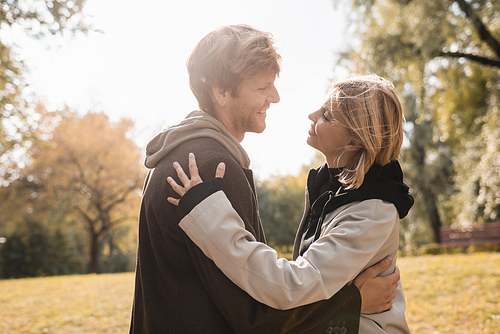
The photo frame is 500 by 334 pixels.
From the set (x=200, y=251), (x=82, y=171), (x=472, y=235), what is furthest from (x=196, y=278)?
(x=82, y=171)

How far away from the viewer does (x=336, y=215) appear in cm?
199

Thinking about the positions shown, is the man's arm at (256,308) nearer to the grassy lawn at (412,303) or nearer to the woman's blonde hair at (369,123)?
the woman's blonde hair at (369,123)

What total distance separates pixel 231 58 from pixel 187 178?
71cm

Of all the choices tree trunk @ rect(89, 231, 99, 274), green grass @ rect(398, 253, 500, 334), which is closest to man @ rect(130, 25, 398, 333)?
green grass @ rect(398, 253, 500, 334)

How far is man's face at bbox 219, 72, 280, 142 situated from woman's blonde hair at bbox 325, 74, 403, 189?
39 centimetres

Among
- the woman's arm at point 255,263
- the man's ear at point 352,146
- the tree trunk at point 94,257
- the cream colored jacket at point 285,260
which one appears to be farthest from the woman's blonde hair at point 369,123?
the tree trunk at point 94,257

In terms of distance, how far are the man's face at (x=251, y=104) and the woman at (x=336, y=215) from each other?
0.34 meters

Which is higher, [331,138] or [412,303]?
[331,138]

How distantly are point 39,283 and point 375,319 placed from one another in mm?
12077

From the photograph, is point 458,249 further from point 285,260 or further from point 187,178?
point 187,178

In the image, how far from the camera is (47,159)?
20.4 meters

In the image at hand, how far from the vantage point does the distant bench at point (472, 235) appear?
631 inches

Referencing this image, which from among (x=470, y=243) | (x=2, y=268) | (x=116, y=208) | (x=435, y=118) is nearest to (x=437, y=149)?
(x=435, y=118)

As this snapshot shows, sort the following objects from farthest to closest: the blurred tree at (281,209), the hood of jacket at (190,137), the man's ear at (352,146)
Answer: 1. the blurred tree at (281,209)
2. the man's ear at (352,146)
3. the hood of jacket at (190,137)
